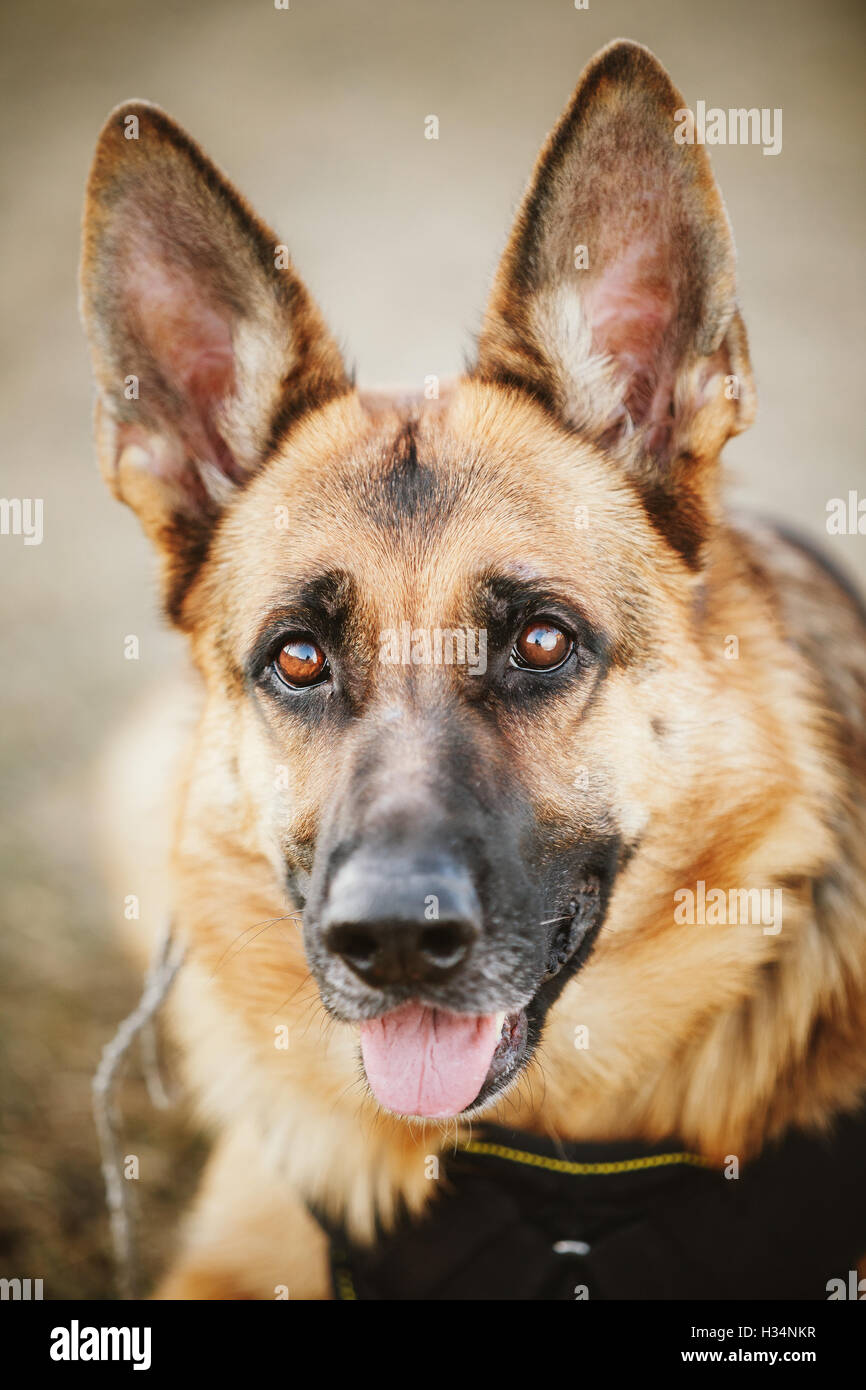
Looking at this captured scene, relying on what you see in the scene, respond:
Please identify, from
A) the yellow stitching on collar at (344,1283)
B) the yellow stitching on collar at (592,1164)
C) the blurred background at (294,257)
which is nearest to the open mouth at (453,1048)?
the yellow stitching on collar at (592,1164)

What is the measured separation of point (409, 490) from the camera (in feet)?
7.52

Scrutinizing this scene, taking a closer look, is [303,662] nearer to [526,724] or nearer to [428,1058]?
[526,724]

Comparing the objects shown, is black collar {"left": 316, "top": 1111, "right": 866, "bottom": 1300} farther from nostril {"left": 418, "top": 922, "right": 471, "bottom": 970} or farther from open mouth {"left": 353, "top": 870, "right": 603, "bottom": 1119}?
nostril {"left": 418, "top": 922, "right": 471, "bottom": 970}

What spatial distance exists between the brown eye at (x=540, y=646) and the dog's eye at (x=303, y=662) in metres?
0.47

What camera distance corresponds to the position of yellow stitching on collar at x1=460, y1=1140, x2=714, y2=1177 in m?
2.30

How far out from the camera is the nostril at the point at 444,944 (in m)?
1.80

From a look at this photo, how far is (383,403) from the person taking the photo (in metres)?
2.63

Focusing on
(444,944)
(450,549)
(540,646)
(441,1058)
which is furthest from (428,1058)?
(450,549)

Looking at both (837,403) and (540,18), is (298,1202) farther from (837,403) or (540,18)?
(837,403)

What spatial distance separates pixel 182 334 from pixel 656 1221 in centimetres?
256

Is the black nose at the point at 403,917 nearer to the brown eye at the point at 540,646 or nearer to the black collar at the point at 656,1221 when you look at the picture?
the brown eye at the point at 540,646

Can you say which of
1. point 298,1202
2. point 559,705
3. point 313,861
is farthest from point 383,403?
point 298,1202

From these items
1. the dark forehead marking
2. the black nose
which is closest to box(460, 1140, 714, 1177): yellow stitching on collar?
the black nose
